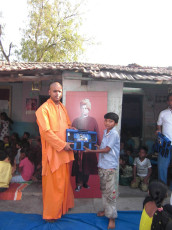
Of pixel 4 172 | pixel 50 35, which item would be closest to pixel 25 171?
pixel 4 172

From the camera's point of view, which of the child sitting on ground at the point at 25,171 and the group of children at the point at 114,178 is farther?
the child sitting on ground at the point at 25,171

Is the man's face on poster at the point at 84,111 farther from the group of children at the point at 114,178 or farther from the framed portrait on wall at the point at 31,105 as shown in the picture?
the framed portrait on wall at the point at 31,105

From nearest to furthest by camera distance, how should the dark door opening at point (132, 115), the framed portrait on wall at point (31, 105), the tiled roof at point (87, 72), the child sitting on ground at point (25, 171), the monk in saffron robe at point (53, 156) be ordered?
the monk in saffron robe at point (53, 156)
the tiled roof at point (87, 72)
the child sitting on ground at point (25, 171)
the framed portrait on wall at point (31, 105)
the dark door opening at point (132, 115)

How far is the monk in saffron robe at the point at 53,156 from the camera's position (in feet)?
9.72

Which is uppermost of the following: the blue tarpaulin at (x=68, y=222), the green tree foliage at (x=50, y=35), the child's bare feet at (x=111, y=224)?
the green tree foliage at (x=50, y=35)

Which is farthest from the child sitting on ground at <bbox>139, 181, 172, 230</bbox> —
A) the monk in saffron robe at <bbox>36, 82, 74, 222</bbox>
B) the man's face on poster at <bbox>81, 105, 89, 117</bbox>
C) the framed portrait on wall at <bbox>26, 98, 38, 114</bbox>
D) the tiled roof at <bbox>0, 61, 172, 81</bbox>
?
the framed portrait on wall at <bbox>26, 98, 38, 114</bbox>

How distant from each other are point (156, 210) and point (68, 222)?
A: 168cm

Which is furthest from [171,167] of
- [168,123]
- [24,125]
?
[24,125]

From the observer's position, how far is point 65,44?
15312mm

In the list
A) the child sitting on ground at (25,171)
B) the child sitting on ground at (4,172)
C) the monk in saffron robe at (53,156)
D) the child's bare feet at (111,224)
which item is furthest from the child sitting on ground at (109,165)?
the child sitting on ground at (25,171)

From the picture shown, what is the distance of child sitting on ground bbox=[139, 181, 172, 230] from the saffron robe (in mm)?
1381

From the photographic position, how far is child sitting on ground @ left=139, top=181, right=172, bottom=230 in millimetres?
1961

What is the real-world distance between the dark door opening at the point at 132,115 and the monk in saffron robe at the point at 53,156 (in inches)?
200

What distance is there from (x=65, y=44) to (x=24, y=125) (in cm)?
952
